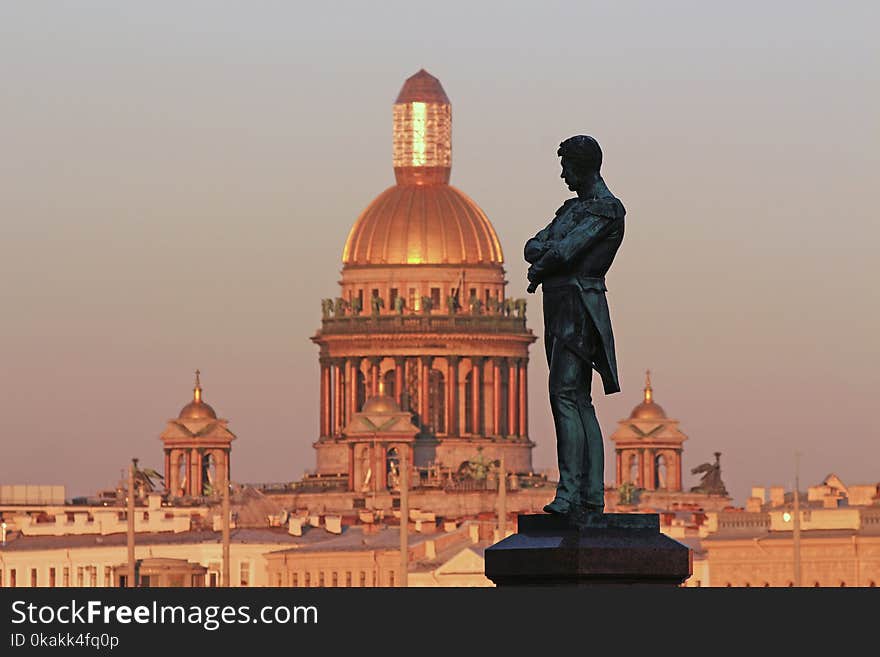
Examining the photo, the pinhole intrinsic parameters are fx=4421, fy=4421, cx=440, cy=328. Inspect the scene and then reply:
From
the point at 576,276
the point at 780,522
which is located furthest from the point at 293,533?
the point at 576,276

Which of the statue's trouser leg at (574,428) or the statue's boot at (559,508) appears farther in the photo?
the statue's trouser leg at (574,428)

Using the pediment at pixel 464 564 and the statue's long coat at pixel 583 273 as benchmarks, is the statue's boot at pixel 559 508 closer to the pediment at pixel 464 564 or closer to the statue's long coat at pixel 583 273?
the statue's long coat at pixel 583 273

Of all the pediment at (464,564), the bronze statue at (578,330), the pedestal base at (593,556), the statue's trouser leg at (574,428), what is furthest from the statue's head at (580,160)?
the pediment at (464,564)

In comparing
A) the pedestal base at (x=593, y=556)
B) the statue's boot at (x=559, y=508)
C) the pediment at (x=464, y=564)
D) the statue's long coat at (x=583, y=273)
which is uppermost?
the pediment at (x=464, y=564)

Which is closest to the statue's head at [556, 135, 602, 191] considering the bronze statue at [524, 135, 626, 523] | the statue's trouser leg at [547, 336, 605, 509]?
the bronze statue at [524, 135, 626, 523]

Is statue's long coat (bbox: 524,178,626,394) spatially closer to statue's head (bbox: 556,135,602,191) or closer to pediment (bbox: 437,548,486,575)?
statue's head (bbox: 556,135,602,191)

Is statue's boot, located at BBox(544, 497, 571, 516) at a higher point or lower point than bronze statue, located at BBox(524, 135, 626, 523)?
lower

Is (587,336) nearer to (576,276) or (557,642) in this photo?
(576,276)

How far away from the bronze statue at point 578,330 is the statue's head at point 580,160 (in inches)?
1.2

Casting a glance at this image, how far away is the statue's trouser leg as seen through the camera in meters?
25.8

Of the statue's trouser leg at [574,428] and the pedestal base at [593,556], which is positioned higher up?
the statue's trouser leg at [574,428]

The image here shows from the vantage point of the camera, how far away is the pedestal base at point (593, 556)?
24.9m

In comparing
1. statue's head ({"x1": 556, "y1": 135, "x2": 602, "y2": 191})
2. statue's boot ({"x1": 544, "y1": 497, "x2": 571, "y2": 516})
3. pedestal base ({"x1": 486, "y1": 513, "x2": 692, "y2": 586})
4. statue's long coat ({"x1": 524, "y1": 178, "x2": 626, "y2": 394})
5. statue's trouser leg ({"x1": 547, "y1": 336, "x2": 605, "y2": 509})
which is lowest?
pedestal base ({"x1": 486, "y1": 513, "x2": 692, "y2": 586})

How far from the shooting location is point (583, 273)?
85.5ft
